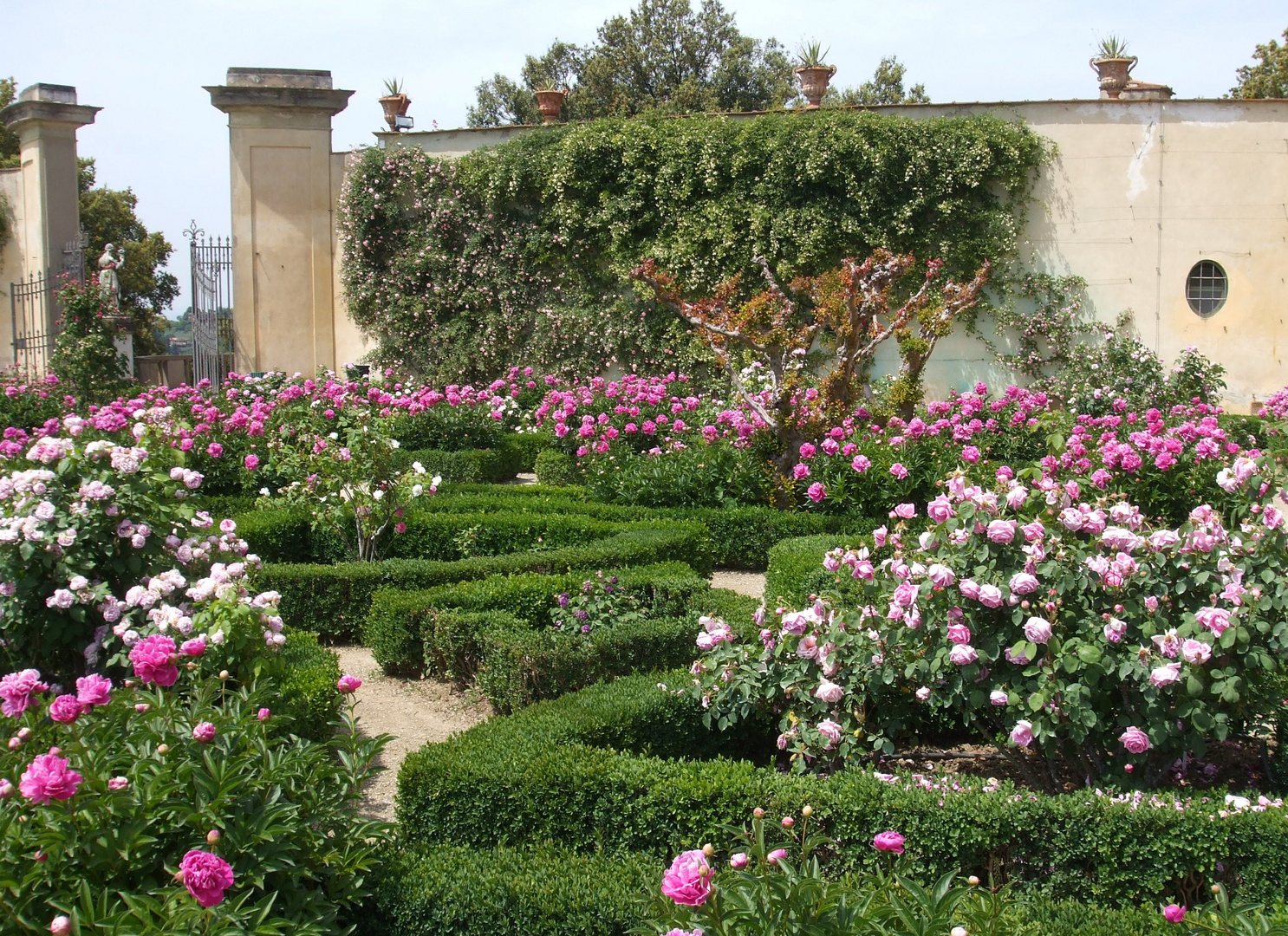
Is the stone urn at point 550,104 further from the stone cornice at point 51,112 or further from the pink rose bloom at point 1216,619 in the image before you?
the pink rose bloom at point 1216,619

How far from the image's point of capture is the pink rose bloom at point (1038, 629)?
3391 millimetres

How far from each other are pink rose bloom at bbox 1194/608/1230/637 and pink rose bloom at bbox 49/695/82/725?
3111 millimetres

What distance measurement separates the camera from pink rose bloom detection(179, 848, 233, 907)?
7.12 feet

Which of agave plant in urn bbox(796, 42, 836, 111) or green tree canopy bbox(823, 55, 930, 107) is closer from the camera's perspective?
agave plant in urn bbox(796, 42, 836, 111)

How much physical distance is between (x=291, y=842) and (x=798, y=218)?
12.6 metres

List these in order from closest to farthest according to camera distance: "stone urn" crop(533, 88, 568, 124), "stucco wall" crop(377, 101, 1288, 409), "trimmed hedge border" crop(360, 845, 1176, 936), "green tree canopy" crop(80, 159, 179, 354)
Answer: "trimmed hedge border" crop(360, 845, 1176, 936) → "stucco wall" crop(377, 101, 1288, 409) → "stone urn" crop(533, 88, 568, 124) → "green tree canopy" crop(80, 159, 179, 354)

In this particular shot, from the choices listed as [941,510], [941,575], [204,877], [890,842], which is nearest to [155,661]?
[204,877]

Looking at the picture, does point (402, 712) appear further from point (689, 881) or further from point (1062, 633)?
point (689, 881)

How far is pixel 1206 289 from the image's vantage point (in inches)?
556

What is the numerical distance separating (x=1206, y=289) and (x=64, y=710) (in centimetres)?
1446

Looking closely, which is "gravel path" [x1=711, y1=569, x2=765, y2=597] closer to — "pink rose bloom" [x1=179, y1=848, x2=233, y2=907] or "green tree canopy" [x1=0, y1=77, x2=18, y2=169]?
"pink rose bloom" [x1=179, y1=848, x2=233, y2=907]

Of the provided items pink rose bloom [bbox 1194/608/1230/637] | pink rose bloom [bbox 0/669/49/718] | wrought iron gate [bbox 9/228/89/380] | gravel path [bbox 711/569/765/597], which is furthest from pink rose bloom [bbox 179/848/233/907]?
wrought iron gate [bbox 9/228/89/380]

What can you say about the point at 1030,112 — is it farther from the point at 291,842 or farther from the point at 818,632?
the point at 291,842

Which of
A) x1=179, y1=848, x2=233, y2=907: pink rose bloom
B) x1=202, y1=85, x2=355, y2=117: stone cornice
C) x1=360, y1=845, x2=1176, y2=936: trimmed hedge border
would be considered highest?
x1=202, y1=85, x2=355, y2=117: stone cornice
